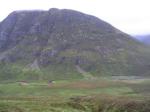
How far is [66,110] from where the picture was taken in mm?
151750

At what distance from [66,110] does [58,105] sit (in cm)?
1091

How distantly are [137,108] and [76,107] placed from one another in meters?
26.3

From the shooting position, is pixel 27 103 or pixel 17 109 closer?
pixel 17 109

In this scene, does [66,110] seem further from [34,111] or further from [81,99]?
[81,99]

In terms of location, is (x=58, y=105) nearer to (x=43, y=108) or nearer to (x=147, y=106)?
(x=43, y=108)

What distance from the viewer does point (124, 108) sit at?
151 m

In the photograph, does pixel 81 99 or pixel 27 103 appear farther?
pixel 81 99

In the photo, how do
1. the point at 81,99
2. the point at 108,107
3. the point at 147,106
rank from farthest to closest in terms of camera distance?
the point at 81,99
the point at 108,107
the point at 147,106

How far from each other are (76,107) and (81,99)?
707 inches

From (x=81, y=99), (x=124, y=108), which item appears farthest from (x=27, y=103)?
(x=124, y=108)

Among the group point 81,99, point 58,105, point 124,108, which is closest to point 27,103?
point 58,105

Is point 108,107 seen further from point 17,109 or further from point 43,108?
point 17,109

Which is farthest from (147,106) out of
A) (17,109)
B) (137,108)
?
(17,109)

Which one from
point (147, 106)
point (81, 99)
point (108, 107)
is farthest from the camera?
point (81, 99)
